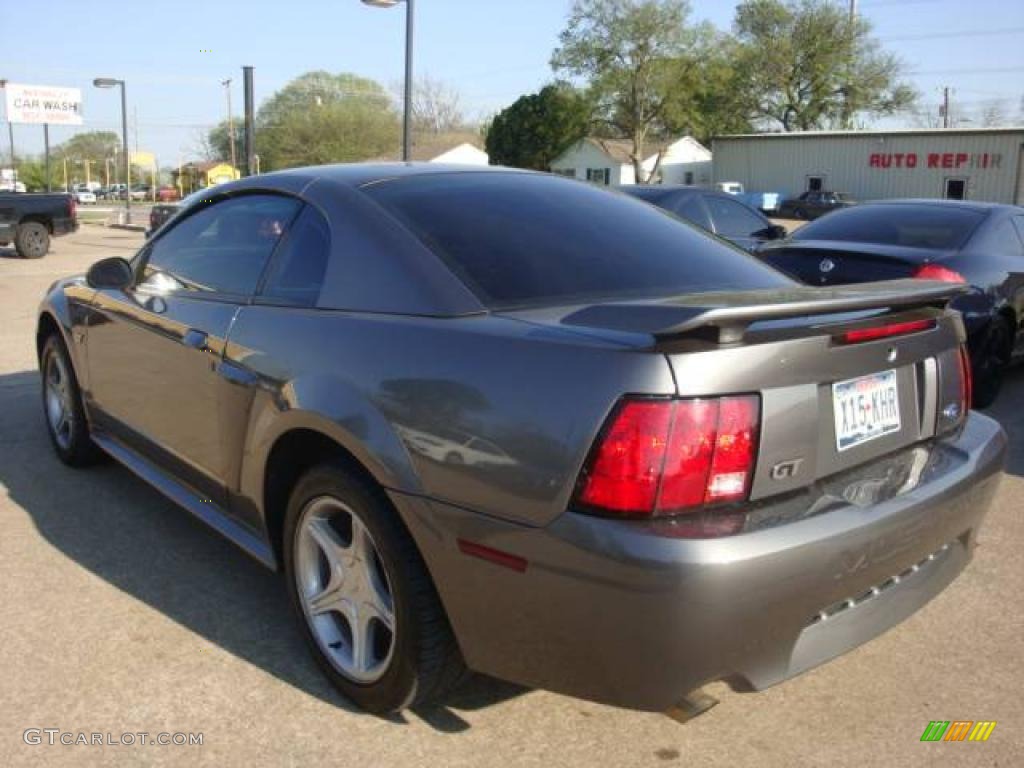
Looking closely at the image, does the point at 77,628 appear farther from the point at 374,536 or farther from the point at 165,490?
the point at 374,536

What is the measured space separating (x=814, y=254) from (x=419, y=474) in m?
4.55

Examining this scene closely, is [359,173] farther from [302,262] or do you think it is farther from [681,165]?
[681,165]

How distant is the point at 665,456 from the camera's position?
194 cm

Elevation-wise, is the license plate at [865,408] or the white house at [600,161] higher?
the white house at [600,161]

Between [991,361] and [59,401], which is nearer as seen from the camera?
[59,401]

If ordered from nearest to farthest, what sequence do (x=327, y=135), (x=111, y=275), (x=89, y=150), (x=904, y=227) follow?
(x=111, y=275) < (x=904, y=227) < (x=327, y=135) < (x=89, y=150)

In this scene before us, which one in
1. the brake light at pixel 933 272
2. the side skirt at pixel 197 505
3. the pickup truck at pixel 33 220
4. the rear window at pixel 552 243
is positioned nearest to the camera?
the rear window at pixel 552 243

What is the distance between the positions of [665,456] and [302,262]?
1.47m

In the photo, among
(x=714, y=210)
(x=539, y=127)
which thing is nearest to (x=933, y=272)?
(x=714, y=210)

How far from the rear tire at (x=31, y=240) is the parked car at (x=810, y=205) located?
106 ft

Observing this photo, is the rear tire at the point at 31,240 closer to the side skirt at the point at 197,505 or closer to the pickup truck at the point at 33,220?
the pickup truck at the point at 33,220

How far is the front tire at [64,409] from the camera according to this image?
14.6 feet

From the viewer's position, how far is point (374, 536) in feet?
7.82

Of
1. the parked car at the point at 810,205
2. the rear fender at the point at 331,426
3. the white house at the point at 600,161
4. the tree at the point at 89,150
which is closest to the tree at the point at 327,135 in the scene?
the white house at the point at 600,161
